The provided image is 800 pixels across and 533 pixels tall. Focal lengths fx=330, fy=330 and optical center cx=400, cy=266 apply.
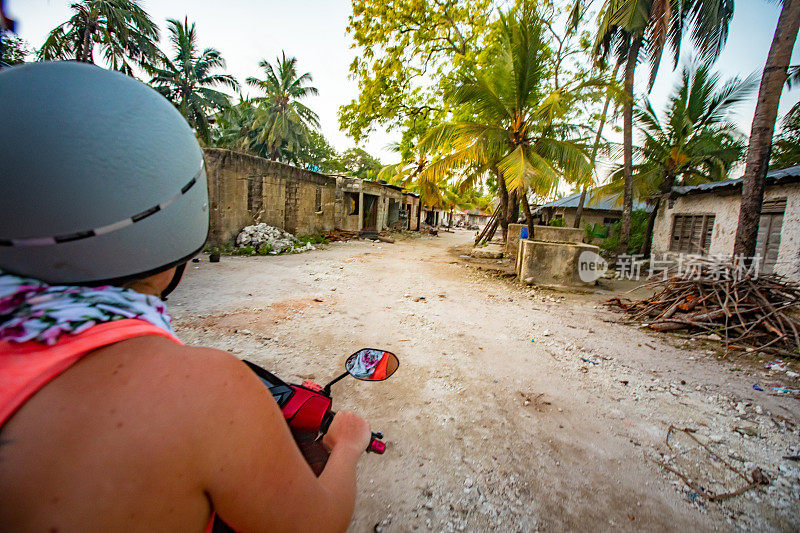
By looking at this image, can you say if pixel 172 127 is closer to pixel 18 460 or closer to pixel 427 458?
pixel 18 460

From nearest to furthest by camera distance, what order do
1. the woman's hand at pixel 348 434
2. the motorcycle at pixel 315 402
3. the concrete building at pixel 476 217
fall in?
the woman's hand at pixel 348 434 < the motorcycle at pixel 315 402 < the concrete building at pixel 476 217

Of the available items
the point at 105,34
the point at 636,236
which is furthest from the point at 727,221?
the point at 105,34

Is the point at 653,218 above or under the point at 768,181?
under

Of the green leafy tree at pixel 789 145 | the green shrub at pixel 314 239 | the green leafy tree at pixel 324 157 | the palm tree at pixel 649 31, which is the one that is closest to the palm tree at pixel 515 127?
the palm tree at pixel 649 31

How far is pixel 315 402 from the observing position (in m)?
1.32

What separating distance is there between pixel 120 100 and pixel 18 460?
2.17 feet

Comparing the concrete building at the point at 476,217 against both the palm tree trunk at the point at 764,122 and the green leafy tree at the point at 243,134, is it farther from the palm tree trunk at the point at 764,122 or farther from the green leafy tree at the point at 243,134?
the palm tree trunk at the point at 764,122

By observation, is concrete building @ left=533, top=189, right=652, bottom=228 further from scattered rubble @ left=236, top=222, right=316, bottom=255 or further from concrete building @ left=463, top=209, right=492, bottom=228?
concrete building @ left=463, top=209, right=492, bottom=228

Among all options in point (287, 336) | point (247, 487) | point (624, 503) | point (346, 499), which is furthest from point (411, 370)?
point (247, 487)

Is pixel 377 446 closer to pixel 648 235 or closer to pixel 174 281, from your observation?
pixel 174 281

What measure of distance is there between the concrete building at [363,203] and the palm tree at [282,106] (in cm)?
984

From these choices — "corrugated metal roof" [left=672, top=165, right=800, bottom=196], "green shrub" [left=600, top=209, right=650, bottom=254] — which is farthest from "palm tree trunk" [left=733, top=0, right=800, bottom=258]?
"green shrub" [left=600, top=209, right=650, bottom=254]

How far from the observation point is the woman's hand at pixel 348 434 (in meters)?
1.06

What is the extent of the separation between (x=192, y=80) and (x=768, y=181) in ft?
83.9
